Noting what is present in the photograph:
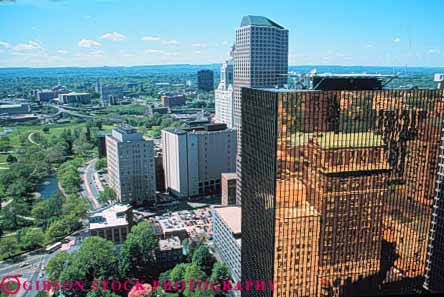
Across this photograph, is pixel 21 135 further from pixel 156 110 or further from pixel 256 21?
pixel 256 21

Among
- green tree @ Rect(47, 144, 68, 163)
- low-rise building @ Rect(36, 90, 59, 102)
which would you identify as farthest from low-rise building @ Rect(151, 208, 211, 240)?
low-rise building @ Rect(36, 90, 59, 102)

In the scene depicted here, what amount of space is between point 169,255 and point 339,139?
5.22 meters

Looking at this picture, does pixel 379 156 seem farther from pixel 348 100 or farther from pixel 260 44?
pixel 260 44

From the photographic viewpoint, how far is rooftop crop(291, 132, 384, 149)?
11.2 ft

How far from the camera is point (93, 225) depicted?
779cm

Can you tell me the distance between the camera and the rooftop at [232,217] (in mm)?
7230

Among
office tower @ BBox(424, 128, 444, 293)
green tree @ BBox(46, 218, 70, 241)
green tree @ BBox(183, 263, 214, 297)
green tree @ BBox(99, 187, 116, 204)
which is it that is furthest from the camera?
green tree @ BBox(99, 187, 116, 204)

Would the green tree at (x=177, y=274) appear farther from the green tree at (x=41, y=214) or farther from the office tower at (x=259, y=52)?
the green tree at (x=41, y=214)

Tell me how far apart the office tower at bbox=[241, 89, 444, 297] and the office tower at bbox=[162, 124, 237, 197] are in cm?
795

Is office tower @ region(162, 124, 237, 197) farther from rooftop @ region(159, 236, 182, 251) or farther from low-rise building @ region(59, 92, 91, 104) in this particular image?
low-rise building @ region(59, 92, 91, 104)

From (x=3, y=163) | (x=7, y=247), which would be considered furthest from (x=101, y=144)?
(x=7, y=247)

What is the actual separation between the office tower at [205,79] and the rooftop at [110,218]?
84.0ft

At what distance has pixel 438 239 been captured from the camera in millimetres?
4270

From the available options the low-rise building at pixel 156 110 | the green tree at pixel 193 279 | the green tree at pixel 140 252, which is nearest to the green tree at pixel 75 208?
the green tree at pixel 140 252
